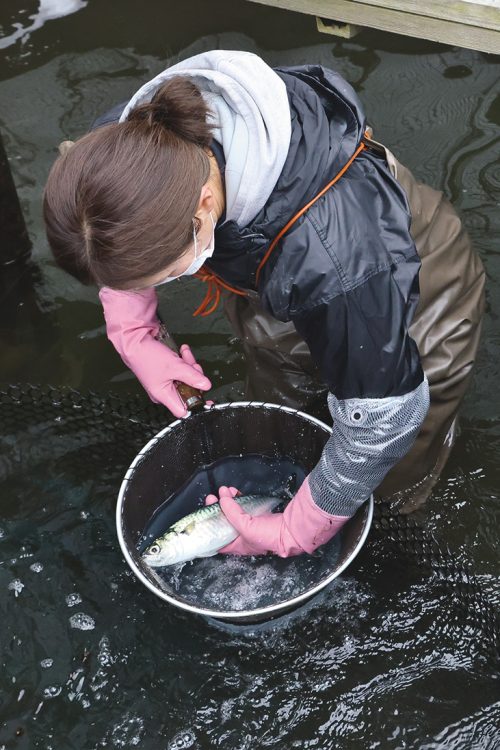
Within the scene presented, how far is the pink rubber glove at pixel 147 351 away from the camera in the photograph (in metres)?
2.66

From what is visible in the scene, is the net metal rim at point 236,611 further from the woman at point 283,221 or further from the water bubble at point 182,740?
the water bubble at point 182,740

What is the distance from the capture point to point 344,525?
2643mm

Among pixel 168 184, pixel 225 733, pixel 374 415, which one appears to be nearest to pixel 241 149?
pixel 168 184

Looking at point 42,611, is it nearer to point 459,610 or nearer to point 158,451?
point 158,451

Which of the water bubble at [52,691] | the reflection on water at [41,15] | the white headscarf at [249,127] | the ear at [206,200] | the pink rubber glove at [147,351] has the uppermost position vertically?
the white headscarf at [249,127]

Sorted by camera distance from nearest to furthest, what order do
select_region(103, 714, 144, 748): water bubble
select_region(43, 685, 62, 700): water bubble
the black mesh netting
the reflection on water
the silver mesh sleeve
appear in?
the silver mesh sleeve → select_region(103, 714, 144, 748): water bubble → select_region(43, 685, 62, 700): water bubble → the black mesh netting → the reflection on water

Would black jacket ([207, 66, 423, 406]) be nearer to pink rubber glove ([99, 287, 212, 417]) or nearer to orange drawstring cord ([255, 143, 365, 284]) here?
A: orange drawstring cord ([255, 143, 365, 284])

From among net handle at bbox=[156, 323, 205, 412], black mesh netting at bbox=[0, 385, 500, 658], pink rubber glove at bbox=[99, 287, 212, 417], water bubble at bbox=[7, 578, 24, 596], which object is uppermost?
pink rubber glove at bbox=[99, 287, 212, 417]

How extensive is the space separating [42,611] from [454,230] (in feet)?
6.17

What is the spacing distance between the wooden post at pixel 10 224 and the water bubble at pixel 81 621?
5.77 ft

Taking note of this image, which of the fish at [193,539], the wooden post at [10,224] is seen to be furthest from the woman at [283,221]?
the wooden post at [10,224]

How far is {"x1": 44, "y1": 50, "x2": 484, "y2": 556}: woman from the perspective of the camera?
177cm

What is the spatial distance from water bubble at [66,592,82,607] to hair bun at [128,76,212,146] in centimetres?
170

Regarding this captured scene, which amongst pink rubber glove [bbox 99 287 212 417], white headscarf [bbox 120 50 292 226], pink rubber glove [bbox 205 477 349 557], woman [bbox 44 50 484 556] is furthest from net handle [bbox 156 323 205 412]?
white headscarf [bbox 120 50 292 226]
